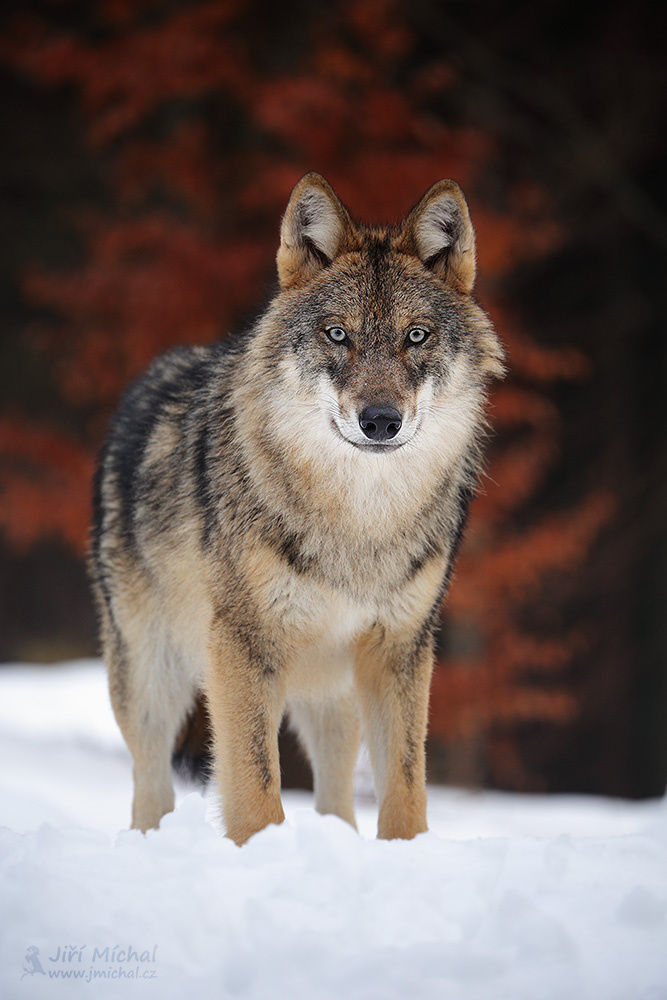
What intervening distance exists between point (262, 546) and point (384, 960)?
150 cm

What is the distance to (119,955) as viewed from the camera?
97.9 inches

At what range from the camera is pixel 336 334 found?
3541 mm

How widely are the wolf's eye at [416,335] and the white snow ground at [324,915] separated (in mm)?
1636

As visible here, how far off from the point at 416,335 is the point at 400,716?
1390 mm

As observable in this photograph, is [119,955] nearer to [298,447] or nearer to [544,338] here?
[298,447]

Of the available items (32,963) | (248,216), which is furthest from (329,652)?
(248,216)

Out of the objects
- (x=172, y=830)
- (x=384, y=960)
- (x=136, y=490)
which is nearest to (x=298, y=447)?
(x=136, y=490)

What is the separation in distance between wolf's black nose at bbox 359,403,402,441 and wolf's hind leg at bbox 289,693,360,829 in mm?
1468

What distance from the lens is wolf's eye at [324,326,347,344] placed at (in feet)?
11.6

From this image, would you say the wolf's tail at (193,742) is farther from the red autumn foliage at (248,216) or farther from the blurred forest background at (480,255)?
the red autumn foliage at (248,216)

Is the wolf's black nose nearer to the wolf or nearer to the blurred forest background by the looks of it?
the wolf

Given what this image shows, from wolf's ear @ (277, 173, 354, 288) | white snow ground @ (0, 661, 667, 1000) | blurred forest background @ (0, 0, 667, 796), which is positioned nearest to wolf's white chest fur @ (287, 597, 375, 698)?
white snow ground @ (0, 661, 667, 1000)

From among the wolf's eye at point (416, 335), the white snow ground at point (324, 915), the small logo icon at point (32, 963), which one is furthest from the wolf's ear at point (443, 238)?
the small logo icon at point (32, 963)

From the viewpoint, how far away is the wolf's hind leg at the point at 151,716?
4301 millimetres
